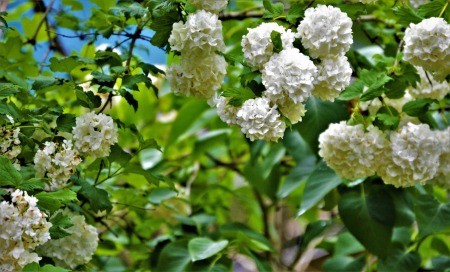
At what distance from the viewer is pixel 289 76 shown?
2.86ft

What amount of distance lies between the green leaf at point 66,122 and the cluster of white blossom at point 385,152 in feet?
1.27

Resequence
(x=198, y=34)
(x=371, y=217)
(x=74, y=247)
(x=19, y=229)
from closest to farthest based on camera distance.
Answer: (x=19, y=229)
(x=198, y=34)
(x=74, y=247)
(x=371, y=217)

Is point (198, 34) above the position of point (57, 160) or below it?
above

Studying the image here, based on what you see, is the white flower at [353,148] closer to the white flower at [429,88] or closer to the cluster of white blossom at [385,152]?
the cluster of white blossom at [385,152]

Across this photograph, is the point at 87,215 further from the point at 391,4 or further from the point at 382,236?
the point at 391,4

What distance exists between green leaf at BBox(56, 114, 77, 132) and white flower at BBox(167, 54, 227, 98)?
5.9 inches

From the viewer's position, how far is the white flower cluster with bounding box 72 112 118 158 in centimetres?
95

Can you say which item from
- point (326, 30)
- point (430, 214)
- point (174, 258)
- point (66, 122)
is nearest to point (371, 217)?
point (430, 214)

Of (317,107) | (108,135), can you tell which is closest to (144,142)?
(108,135)

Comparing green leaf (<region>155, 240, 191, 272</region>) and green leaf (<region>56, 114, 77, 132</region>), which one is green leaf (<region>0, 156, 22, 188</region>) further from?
green leaf (<region>155, 240, 191, 272</region>)

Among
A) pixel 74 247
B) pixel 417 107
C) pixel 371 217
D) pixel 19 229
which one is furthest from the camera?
pixel 371 217

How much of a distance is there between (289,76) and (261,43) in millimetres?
69

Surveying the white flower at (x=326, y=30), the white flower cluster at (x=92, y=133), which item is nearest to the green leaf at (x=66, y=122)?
the white flower cluster at (x=92, y=133)

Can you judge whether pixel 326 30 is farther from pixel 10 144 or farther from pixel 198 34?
pixel 10 144
